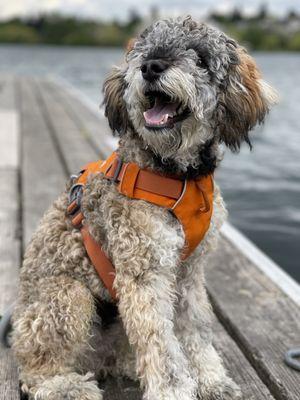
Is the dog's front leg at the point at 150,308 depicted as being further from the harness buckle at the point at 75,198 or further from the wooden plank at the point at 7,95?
the wooden plank at the point at 7,95

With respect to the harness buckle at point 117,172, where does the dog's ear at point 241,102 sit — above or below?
above

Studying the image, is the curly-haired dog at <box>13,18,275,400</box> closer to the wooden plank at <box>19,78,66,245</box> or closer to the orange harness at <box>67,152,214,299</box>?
the orange harness at <box>67,152,214,299</box>

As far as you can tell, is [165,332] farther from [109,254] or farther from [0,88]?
[0,88]

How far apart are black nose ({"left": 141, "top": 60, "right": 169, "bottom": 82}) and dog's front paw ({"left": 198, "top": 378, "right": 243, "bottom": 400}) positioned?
5.33 feet

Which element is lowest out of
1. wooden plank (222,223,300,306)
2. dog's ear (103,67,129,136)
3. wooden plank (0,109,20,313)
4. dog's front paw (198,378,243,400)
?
wooden plank (0,109,20,313)

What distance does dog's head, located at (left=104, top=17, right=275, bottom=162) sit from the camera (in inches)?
113

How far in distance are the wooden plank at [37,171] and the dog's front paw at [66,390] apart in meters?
1.95

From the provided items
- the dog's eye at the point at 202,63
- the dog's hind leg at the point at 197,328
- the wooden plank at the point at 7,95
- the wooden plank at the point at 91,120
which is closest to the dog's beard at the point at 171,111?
the dog's eye at the point at 202,63

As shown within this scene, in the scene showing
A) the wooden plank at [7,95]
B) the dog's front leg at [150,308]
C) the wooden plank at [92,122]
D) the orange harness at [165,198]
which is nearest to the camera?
the dog's front leg at [150,308]

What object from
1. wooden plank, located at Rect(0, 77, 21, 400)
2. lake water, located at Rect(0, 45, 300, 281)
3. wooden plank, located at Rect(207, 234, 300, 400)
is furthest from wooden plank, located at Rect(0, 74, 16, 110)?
wooden plank, located at Rect(207, 234, 300, 400)

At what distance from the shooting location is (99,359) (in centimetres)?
335

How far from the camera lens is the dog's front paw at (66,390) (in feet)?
9.84

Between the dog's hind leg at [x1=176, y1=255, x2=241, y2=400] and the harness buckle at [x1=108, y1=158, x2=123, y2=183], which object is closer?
the harness buckle at [x1=108, y1=158, x2=123, y2=183]

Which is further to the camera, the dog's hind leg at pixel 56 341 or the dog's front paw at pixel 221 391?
the dog's front paw at pixel 221 391
